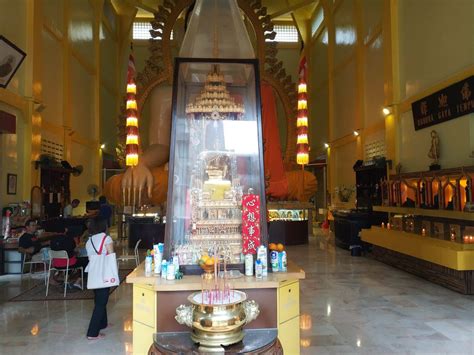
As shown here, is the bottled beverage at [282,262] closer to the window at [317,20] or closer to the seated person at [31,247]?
the seated person at [31,247]

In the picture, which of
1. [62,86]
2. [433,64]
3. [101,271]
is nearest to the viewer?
[101,271]

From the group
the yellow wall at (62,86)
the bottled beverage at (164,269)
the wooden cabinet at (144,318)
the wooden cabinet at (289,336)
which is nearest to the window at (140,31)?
the yellow wall at (62,86)

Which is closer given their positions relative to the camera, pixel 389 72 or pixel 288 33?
pixel 389 72

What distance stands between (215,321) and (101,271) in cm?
209

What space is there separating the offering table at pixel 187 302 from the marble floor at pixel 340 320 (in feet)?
2.08

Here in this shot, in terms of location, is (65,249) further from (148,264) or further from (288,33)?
(288,33)

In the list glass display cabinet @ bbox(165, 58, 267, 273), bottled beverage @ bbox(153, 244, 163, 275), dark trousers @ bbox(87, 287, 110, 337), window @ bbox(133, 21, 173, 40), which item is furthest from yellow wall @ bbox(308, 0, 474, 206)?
window @ bbox(133, 21, 173, 40)

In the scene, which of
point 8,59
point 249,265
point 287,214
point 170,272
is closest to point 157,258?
point 170,272

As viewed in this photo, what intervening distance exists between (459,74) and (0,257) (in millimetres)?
8111

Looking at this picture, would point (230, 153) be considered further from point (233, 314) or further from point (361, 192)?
point (361, 192)

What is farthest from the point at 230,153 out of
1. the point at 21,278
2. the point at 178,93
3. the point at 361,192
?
the point at 361,192

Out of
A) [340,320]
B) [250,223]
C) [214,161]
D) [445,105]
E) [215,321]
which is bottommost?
[340,320]

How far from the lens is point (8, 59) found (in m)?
6.21

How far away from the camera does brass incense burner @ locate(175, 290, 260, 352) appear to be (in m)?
1.92
